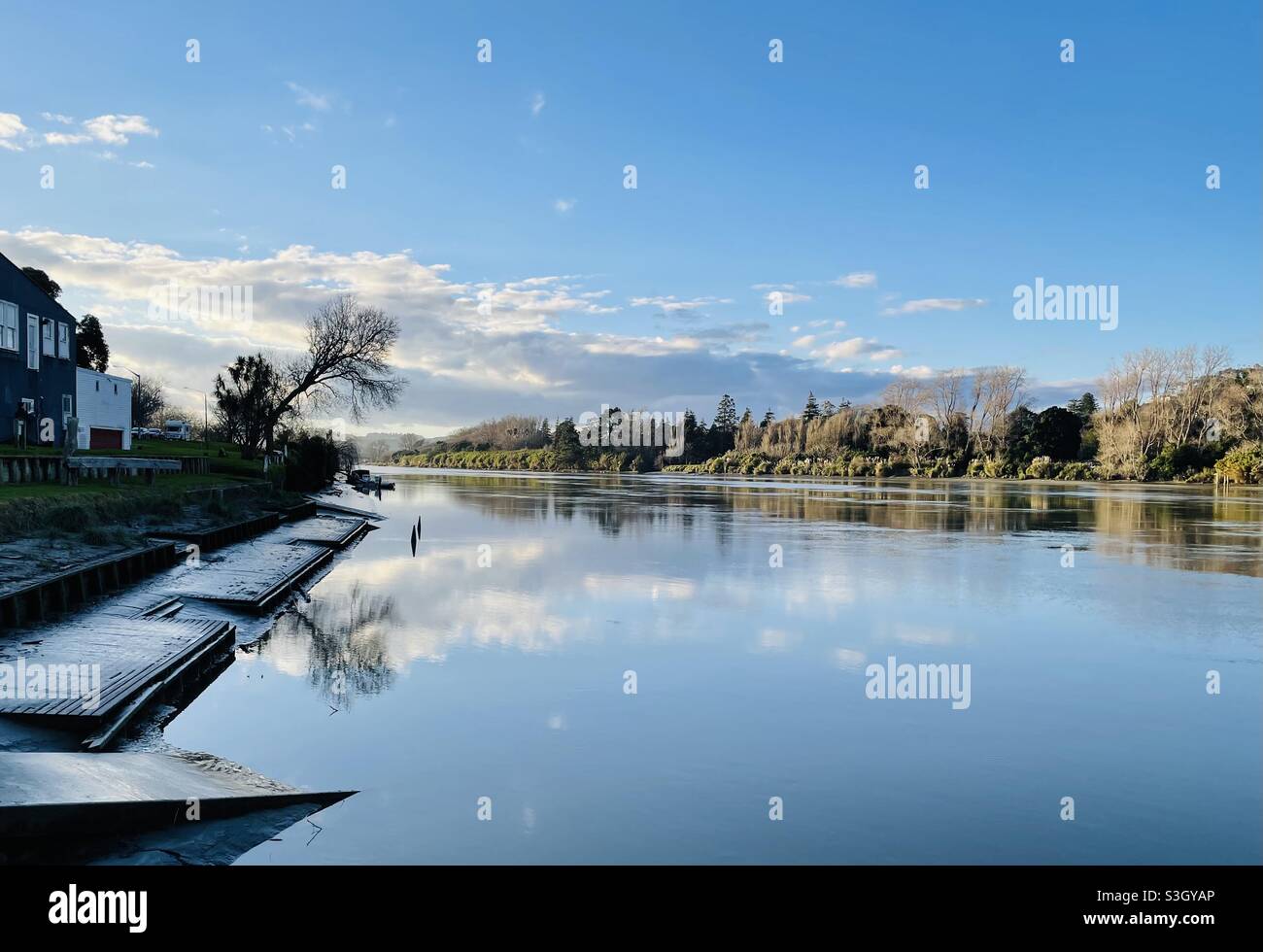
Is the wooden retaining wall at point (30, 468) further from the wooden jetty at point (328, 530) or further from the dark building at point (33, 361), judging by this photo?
the dark building at point (33, 361)

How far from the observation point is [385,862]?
5.54m

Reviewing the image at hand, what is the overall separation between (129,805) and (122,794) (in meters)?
0.18

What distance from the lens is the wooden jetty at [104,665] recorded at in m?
7.27

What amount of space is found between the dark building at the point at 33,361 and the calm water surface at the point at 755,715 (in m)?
19.2

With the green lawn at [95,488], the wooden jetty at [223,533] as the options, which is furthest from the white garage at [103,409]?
the wooden jetty at [223,533]

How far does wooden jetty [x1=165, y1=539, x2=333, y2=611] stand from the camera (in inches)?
556

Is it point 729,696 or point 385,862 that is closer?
point 385,862

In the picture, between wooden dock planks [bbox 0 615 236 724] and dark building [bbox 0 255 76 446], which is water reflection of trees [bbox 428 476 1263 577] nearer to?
wooden dock planks [bbox 0 615 236 724]

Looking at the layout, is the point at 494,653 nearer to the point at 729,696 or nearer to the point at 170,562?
the point at 729,696

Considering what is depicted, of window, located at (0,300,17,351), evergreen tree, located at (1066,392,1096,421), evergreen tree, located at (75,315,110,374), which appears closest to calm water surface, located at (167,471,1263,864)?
window, located at (0,300,17,351)

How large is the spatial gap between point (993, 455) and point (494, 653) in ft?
288

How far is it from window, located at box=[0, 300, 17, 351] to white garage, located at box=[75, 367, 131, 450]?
5699 mm

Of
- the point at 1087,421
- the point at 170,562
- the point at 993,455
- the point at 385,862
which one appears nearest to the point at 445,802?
the point at 385,862

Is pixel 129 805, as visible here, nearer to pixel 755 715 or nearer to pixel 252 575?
pixel 755 715
